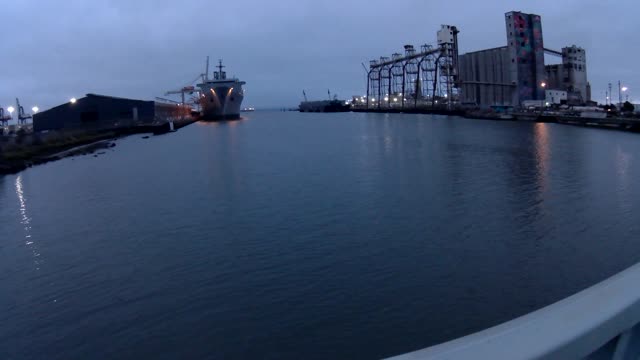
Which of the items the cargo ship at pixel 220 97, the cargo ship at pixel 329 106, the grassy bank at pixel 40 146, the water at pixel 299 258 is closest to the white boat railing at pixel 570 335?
the water at pixel 299 258

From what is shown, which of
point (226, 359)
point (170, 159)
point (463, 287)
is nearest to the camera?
point (226, 359)

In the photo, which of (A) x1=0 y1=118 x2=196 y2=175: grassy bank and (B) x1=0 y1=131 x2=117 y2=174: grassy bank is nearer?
(B) x1=0 y1=131 x2=117 y2=174: grassy bank

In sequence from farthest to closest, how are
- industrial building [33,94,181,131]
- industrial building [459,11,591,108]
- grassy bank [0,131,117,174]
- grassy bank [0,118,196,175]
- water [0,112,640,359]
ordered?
industrial building [459,11,591,108]
industrial building [33,94,181,131]
grassy bank [0,118,196,175]
grassy bank [0,131,117,174]
water [0,112,640,359]

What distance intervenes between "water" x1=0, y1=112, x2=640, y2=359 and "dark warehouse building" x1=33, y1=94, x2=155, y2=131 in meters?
28.9

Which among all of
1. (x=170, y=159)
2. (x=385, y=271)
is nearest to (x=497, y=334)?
(x=385, y=271)

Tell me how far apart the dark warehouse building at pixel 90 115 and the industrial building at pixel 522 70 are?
3675 cm

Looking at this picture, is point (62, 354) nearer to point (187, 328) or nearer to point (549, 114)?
point (187, 328)

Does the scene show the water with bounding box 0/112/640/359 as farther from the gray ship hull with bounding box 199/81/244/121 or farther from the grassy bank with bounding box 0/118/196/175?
the gray ship hull with bounding box 199/81/244/121

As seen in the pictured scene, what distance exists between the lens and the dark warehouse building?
43875 mm

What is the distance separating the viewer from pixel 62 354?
18.3 ft

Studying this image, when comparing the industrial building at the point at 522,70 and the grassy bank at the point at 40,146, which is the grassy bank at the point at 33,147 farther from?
the industrial building at the point at 522,70

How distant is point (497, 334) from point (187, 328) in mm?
5329

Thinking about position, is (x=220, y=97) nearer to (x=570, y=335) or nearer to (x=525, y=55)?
(x=525, y=55)

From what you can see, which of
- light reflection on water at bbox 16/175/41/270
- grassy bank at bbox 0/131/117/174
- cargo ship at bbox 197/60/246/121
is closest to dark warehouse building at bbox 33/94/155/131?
grassy bank at bbox 0/131/117/174
